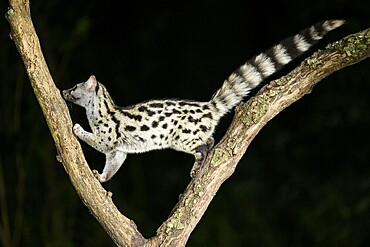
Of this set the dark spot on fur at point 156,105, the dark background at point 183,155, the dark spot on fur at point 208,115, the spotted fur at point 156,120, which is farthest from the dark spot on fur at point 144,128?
the dark background at point 183,155

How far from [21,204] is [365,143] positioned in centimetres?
243

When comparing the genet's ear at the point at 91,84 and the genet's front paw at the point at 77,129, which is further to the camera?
the genet's ear at the point at 91,84

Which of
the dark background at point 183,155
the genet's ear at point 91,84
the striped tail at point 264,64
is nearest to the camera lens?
the striped tail at point 264,64

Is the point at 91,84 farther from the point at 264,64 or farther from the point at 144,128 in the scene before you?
the point at 264,64

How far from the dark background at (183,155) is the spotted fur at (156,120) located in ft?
4.72

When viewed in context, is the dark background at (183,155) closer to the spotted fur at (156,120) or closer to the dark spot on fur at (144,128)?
the spotted fur at (156,120)

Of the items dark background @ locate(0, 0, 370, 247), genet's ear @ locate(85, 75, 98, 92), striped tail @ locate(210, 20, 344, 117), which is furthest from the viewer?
dark background @ locate(0, 0, 370, 247)

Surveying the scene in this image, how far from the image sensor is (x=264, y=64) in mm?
3586

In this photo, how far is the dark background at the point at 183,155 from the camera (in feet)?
17.9

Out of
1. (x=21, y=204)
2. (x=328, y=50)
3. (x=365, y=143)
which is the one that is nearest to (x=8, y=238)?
(x=21, y=204)

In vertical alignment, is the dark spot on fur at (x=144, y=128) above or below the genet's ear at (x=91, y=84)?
below

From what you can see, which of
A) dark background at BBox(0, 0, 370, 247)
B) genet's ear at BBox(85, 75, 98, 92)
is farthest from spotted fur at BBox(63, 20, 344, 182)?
dark background at BBox(0, 0, 370, 247)

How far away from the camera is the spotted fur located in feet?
12.0

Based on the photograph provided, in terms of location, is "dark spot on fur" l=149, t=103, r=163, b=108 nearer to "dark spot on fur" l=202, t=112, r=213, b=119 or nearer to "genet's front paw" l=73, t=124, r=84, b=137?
"dark spot on fur" l=202, t=112, r=213, b=119
